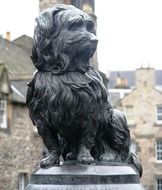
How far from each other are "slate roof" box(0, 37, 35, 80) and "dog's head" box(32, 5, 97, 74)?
84.0ft

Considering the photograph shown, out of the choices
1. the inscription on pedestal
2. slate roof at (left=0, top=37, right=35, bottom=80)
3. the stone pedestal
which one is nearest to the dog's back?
the stone pedestal

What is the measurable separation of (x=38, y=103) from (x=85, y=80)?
0.40 m

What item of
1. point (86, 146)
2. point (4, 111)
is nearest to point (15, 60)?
point (4, 111)

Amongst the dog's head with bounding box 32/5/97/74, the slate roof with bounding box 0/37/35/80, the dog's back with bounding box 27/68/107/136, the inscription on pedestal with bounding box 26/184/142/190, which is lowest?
the inscription on pedestal with bounding box 26/184/142/190

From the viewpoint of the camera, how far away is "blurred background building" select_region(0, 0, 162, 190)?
88.8ft

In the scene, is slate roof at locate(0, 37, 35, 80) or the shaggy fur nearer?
the shaggy fur

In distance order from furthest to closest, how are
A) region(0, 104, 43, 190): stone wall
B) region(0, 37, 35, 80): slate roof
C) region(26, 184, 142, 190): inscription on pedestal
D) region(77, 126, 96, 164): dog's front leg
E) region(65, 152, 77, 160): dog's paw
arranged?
region(0, 37, 35, 80): slate roof → region(0, 104, 43, 190): stone wall → region(65, 152, 77, 160): dog's paw → region(77, 126, 96, 164): dog's front leg → region(26, 184, 142, 190): inscription on pedestal

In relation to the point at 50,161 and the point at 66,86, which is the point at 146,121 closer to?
the point at 50,161

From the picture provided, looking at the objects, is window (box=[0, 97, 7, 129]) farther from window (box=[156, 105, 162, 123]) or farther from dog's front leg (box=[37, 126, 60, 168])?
dog's front leg (box=[37, 126, 60, 168])

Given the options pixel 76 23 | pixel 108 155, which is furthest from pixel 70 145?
pixel 76 23

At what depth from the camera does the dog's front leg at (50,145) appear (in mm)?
5039

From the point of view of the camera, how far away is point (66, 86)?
191 inches

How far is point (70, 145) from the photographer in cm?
513

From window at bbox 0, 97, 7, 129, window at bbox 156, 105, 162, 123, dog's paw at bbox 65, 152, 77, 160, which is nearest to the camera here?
dog's paw at bbox 65, 152, 77, 160
